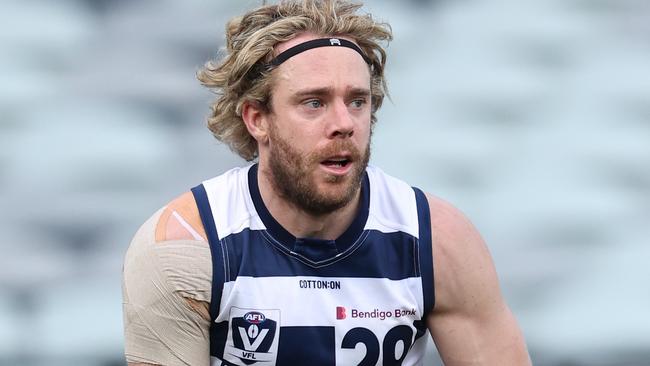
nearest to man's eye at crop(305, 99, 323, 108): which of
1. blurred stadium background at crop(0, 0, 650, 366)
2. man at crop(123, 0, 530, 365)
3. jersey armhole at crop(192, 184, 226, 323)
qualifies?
man at crop(123, 0, 530, 365)

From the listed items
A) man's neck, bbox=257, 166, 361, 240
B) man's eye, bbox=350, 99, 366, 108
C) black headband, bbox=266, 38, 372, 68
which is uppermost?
black headband, bbox=266, 38, 372, 68

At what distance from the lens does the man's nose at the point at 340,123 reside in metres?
2.78

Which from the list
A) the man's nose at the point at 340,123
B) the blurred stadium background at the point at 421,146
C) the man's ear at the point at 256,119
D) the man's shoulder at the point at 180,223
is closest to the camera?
the man's nose at the point at 340,123

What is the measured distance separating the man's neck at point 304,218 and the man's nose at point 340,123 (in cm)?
21

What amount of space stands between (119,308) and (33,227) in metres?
0.33

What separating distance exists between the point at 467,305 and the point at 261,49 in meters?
0.77

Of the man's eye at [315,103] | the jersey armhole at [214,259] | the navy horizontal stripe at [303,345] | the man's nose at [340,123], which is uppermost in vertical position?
the man's eye at [315,103]

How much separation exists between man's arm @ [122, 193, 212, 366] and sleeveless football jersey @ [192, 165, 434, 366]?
0.03 metres

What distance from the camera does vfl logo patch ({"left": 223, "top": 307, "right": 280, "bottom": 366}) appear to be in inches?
113

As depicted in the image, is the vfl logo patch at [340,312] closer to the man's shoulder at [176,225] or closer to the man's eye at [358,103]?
the man's shoulder at [176,225]

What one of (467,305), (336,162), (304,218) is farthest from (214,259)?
(467,305)

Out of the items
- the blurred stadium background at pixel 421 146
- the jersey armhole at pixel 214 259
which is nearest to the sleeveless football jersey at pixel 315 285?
the jersey armhole at pixel 214 259

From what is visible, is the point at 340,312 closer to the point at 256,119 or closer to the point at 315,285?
the point at 315,285

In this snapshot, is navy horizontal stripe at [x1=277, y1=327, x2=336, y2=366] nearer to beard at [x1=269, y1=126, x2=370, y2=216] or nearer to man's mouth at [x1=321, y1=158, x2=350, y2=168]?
beard at [x1=269, y1=126, x2=370, y2=216]
